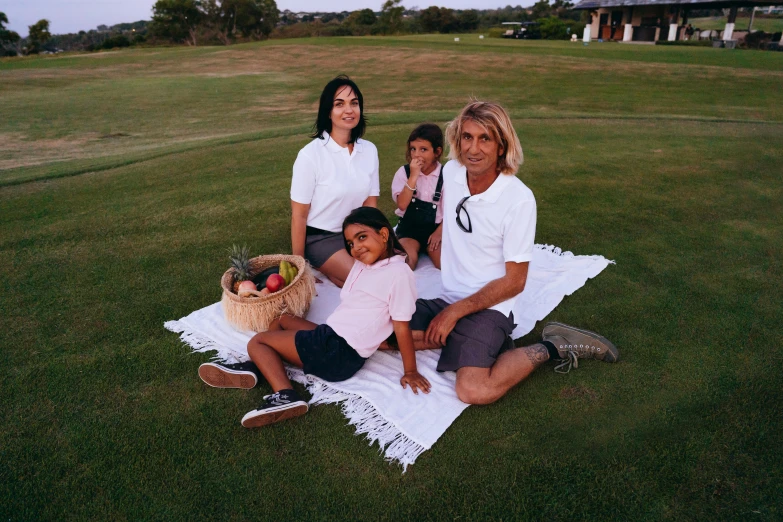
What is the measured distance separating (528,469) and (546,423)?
0.33 meters

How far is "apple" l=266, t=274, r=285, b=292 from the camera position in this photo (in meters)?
3.45

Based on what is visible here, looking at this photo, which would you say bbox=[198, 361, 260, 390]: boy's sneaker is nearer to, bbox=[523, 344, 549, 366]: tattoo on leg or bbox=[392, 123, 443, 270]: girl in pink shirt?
bbox=[523, 344, 549, 366]: tattoo on leg

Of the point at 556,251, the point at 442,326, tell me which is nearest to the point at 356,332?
the point at 442,326

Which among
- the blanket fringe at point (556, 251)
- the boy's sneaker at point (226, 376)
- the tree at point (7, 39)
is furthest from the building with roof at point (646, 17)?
the tree at point (7, 39)

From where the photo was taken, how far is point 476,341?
9.51ft

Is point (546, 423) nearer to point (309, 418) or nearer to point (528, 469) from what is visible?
point (528, 469)

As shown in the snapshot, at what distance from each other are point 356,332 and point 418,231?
5.60 feet

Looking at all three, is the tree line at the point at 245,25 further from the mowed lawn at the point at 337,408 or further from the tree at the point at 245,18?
the mowed lawn at the point at 337,408

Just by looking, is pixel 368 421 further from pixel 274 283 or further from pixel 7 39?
pixel 7 39

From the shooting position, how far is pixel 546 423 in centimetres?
257

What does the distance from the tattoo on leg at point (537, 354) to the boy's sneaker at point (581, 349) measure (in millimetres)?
95

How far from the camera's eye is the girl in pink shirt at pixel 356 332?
2.84 meters

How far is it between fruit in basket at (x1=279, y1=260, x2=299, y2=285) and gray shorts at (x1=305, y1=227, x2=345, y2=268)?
0.37m

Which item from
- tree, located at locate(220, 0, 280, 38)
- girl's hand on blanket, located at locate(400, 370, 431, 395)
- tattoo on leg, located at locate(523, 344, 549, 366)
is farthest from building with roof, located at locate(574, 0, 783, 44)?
girl's hand on blanket, located at locate(400, 370, 431, 395)
